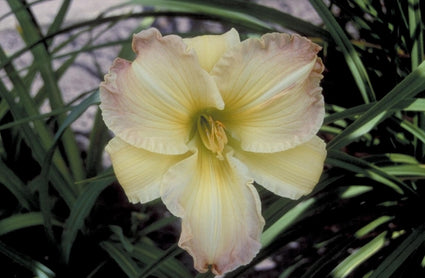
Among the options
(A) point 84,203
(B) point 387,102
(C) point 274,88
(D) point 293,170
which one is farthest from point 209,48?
(A) point 84,203

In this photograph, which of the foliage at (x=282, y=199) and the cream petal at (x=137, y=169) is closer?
the cream petal at (x=137, y=169)

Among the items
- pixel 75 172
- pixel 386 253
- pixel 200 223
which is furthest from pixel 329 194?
pixel 75 172

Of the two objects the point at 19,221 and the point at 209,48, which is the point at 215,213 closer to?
the point at 209,48

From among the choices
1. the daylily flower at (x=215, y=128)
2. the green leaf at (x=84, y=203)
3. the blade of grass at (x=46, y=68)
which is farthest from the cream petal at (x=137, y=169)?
the blade of grass at (x=46, y=68)

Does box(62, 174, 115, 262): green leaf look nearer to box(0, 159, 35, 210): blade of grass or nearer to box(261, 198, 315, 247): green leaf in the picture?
box(0, 159, 35, 210): blade of grass

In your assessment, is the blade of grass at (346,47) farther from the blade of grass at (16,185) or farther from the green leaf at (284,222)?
the blade of grass at (16,185)

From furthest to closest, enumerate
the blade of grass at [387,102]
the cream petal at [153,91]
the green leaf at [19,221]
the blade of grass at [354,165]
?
the green leaf at [19,221]
the blade of grass at [354,165]
the blade of grass at [387,102]
the cream petal at [153,91]

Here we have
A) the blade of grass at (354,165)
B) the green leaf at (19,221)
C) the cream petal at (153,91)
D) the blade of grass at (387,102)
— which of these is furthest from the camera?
the green leaf at (19,221)
